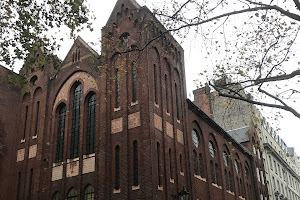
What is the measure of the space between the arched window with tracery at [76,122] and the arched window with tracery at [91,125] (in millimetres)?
840

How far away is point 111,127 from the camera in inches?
874

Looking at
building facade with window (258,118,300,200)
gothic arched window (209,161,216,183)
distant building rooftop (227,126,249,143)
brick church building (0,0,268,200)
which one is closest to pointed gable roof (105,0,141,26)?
brick church building (0,0,268,200)

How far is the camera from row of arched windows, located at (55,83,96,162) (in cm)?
2339

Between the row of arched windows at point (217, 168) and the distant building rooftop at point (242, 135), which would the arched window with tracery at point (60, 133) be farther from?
the distant building rooftop at point (242, 135)

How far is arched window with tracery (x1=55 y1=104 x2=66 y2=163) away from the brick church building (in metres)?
0.07

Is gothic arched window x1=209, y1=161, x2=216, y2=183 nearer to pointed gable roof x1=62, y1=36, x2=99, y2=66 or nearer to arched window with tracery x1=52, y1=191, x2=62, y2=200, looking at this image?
arched window with tracery x1=52, y1=191, x2=62, y2=200

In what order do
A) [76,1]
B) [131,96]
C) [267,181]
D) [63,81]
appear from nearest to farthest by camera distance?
[76,1] → [131,96] → [63,81] → [267,181]

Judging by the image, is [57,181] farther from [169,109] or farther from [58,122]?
[169,109]

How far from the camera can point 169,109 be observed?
2419 centimetres

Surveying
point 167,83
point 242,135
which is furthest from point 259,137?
point 167,83

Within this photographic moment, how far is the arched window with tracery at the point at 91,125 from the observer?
2302 centimetres

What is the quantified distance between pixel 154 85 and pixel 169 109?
1.99 meters

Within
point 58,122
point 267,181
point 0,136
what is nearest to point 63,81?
point 58,122

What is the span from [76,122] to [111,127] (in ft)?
11.5
